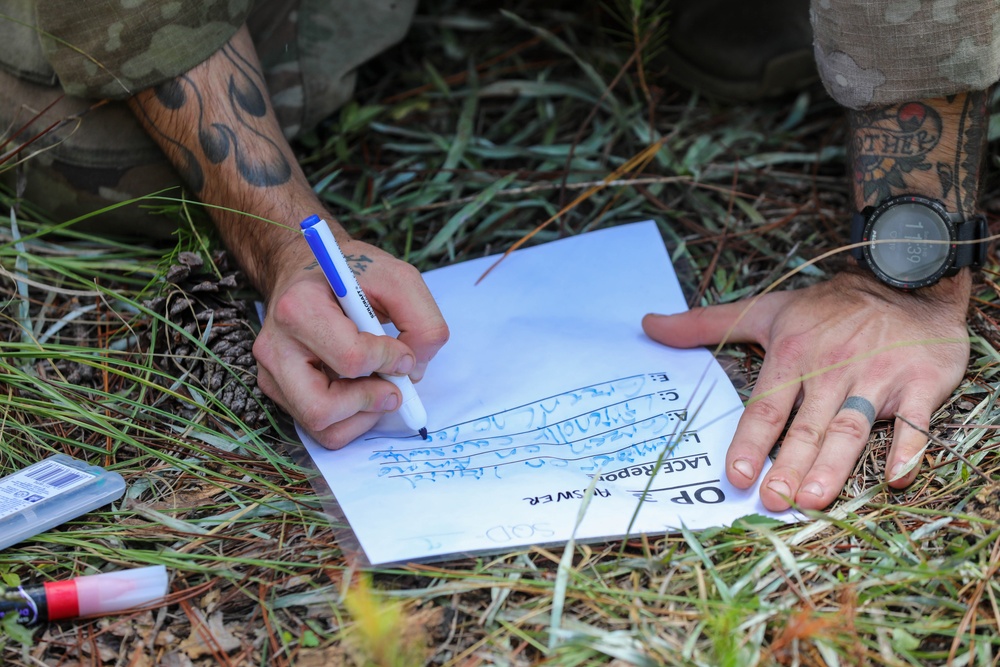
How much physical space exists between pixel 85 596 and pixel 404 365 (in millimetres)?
482

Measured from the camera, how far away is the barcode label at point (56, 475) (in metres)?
1.17

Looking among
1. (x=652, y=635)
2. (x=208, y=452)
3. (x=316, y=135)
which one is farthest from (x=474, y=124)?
(x=652, y=635)

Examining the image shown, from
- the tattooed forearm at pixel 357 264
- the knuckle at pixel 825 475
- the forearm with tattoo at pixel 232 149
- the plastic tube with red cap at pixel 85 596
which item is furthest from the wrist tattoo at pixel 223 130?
the knuckle at pixel 825 475

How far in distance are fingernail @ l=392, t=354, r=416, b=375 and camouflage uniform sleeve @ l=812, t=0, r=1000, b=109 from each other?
799 millimetres

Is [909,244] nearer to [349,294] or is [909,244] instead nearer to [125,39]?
[349,294]

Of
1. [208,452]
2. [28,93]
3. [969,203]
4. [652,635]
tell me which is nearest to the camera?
[652,635]

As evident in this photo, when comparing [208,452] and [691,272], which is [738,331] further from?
[208,452]

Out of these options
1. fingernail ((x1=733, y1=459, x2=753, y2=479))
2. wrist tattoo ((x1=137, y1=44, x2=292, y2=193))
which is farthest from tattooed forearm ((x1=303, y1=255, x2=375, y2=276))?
fingernail ((x1=733, y1=459, x2=753, y2=479))

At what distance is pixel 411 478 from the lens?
3.92 feet

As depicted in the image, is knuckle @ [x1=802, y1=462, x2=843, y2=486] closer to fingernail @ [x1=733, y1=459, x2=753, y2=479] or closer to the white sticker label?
fingernail @ [x1=733, y1=459, x2=753, y2=479]

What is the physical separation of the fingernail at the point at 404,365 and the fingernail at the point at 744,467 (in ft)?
1.51

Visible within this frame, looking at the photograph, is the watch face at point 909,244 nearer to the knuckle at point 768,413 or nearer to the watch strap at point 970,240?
the watch strap at point 970,240

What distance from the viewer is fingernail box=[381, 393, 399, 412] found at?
1195 millimetres

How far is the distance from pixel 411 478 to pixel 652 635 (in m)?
0.40
